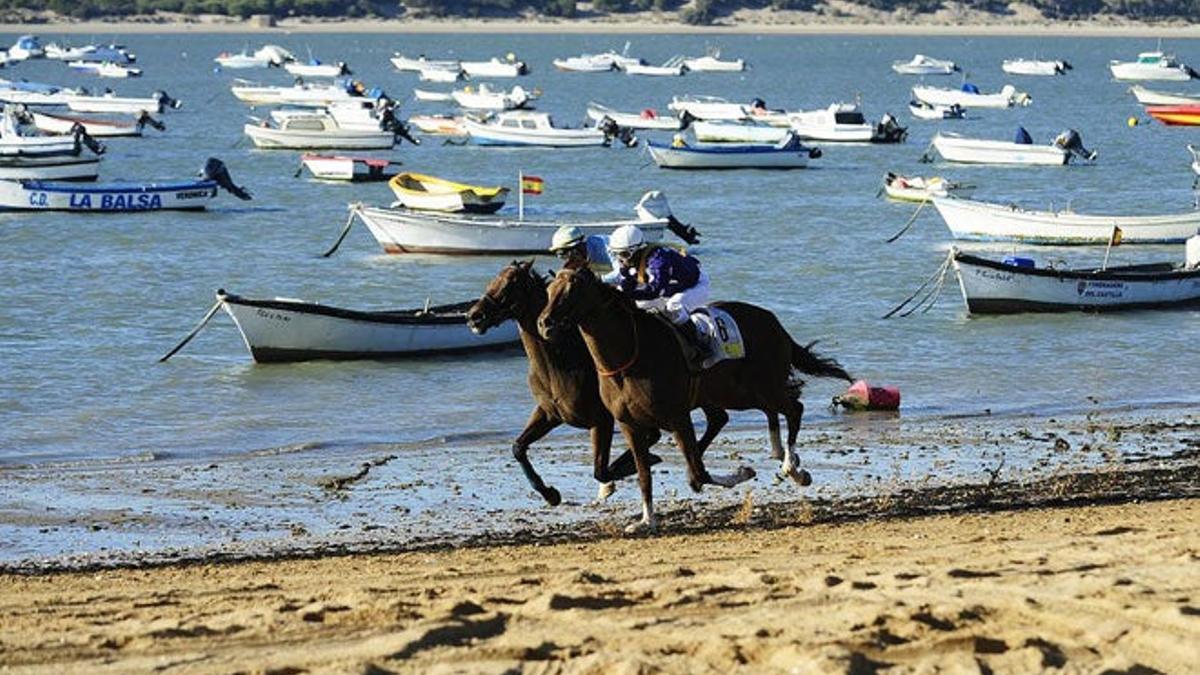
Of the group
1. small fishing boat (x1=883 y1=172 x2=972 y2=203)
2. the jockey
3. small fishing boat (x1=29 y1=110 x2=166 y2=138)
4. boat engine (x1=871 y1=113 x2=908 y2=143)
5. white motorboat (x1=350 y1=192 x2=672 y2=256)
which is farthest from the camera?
small fishing boat (x1=29 y1=110 x2=166 y2=138)

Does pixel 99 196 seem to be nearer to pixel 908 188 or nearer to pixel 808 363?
pixel 908 188

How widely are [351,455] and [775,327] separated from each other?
5.82 meters

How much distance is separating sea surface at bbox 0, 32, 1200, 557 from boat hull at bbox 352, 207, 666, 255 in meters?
0.30

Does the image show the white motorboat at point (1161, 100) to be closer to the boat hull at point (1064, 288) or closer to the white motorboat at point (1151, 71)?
the white motorboat at point (1151, 71)

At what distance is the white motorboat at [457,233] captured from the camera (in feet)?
126

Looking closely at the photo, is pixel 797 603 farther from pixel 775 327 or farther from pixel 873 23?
pixel 873 23

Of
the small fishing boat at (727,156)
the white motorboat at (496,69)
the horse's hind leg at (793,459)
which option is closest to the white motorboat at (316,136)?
the small fishing boat at (727,156)

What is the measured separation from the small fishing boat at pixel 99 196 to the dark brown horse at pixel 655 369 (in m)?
31.9

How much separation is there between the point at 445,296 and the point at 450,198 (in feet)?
23.1

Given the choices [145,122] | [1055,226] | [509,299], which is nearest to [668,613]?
[509,299]

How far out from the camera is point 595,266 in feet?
54.9

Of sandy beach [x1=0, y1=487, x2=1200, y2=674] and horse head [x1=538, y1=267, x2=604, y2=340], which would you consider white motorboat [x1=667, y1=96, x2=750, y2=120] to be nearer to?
horse head [x1=538, y1=267, x2=604, y2=340]

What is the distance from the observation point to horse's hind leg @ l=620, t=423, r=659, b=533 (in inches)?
594

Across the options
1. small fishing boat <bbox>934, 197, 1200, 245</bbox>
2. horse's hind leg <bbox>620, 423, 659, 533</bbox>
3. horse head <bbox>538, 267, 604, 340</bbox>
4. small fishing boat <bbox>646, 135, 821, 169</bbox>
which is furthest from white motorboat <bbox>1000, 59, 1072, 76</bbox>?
horse head <bbox>538, 267, 604, 340</bbox>
